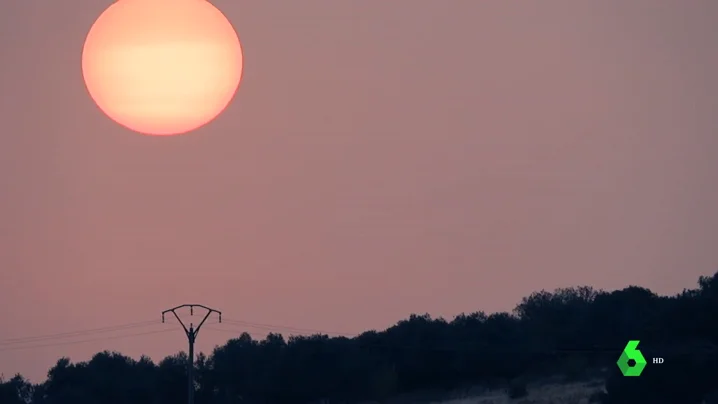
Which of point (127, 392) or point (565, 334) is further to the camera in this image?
point (127, 392)

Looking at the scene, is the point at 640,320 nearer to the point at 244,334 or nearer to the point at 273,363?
the point at 273,363

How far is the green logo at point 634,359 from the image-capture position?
139250 mm

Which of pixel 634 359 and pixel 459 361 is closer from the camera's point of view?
pixel 634 359

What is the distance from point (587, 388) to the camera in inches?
5709

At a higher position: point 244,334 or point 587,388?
point 244,334

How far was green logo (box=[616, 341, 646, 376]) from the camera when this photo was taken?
457ft

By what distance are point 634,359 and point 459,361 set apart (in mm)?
23655

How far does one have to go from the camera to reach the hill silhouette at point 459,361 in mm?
140875

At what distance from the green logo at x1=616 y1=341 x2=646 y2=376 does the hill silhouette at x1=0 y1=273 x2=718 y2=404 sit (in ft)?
2.01

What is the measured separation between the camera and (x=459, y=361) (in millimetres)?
162125

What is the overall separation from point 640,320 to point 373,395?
22396mm

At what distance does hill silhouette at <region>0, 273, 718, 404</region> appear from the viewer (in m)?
141

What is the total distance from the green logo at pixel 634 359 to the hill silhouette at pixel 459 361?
612 millimetres

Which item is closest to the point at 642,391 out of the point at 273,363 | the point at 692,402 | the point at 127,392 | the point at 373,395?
the point at 692,402
